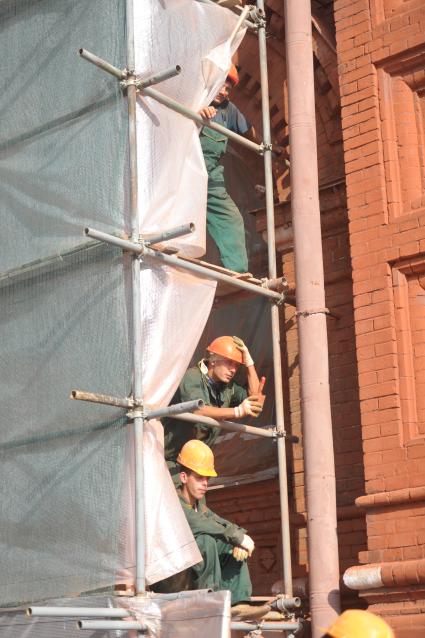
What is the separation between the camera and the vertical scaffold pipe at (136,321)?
764 cm

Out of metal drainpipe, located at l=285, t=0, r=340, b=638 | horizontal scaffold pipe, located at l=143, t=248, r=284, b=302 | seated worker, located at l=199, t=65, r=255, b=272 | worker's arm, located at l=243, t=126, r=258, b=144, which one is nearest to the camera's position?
horizontal scaffold pipe, located at l=143, t=248, r=284, b=302

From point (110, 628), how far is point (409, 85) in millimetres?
4474

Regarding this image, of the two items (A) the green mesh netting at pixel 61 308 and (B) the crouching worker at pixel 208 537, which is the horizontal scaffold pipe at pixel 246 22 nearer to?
(A) the green mesh netting at pixel 61 308

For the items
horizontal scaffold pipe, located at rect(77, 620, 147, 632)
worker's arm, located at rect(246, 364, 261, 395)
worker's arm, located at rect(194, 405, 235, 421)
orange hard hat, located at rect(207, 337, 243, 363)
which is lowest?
horizontal scaffold pipe, located at rect(77, 620, 147, 632)

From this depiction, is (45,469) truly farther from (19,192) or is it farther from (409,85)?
(409,85)

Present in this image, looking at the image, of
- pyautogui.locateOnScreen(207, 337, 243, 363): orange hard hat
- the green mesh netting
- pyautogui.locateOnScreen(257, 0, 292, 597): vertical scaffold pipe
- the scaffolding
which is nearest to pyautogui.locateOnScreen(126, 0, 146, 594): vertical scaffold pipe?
the scaffolding

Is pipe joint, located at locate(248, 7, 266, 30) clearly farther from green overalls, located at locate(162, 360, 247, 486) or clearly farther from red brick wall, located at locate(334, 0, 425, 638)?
green overalls, located at locate(162, 360, 247, 486)

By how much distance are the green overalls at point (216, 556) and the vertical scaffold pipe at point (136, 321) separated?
2.84 ft

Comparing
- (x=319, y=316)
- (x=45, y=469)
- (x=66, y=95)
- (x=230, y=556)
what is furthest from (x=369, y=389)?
(x=66, y=95)

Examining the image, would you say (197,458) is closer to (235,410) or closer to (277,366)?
(235,410)

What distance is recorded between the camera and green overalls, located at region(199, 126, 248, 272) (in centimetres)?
991

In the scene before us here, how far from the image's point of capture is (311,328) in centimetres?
914

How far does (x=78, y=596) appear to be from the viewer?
7887 mm

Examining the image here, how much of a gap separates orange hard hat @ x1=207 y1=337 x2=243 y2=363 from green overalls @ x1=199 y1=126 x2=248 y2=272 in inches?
30.8
